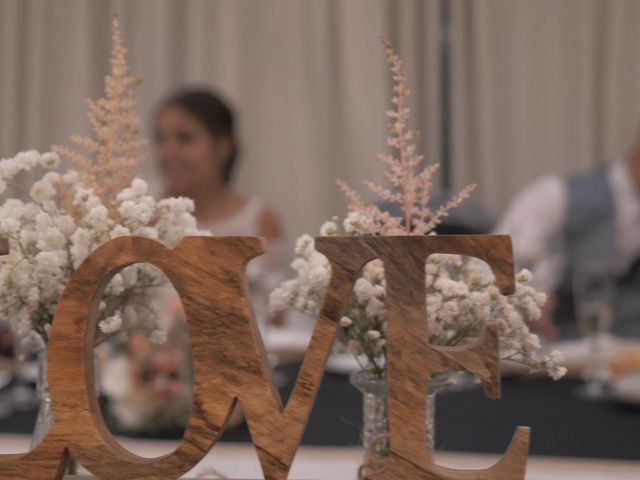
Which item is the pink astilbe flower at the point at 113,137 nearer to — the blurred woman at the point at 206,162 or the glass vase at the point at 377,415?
the glass vase at the point at 377,415

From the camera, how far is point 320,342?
29.3 inches

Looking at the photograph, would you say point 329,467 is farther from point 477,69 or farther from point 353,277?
point 477,69

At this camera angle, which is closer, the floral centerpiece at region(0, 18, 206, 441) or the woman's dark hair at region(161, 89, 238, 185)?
the floral centerpiece at region(0, 18, 206, 441)

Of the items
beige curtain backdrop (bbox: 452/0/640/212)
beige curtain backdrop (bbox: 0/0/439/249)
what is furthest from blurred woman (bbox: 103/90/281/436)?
beige curtain backdrop (bbox: 452/0/640/212)

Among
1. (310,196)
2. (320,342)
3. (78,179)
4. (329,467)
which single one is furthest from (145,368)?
(310,196)

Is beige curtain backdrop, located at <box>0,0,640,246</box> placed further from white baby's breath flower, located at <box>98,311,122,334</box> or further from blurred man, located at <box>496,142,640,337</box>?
white baby's breath flower, located at <box>98,311,122,334</box>

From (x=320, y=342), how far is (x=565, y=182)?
2.37 metres

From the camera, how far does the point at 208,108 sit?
3.01 metres

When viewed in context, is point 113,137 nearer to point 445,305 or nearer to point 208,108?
point 445,305

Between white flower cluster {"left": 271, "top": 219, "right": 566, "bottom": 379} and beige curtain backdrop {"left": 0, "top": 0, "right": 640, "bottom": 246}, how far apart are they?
260 cm

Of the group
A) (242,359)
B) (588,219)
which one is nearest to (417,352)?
(242,359)

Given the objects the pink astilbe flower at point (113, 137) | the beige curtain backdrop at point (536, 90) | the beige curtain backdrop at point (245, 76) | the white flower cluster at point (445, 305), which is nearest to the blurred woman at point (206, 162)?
the beige curtain backdrop at point (245, 76)

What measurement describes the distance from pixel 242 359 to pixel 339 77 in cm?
282

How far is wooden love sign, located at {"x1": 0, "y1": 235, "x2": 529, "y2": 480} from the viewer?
0.73 meters
